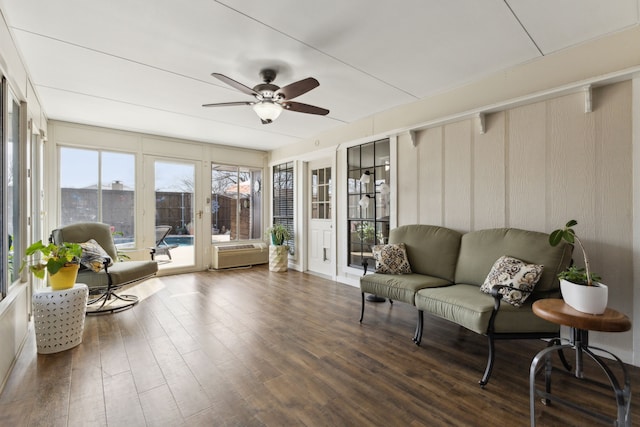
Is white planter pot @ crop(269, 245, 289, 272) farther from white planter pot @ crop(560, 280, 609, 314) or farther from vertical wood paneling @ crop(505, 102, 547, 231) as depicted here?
white planter pot @ crop(560, 280, 609, 314)

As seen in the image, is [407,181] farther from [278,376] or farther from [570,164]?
[278,376]

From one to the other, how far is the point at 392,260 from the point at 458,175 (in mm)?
1229

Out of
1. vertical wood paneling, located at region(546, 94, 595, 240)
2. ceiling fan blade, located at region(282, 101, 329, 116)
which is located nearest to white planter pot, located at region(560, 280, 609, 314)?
vertical wood paneling, located at region(546, 94, 595, 240)

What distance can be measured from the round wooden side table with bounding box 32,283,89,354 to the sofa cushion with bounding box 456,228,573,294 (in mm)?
3560

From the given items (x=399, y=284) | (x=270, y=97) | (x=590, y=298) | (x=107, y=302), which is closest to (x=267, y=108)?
(x=270, y=97)

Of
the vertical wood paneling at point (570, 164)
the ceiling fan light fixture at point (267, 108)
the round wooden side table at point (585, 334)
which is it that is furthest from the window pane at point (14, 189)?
the vertical wood paneling at point (570, 164)

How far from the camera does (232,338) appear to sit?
105 inches

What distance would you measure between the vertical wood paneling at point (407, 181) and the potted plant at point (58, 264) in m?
3.48

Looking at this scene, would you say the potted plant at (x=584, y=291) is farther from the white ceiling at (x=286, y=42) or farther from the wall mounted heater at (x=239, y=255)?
the wall mounted heater at (x=239, y=255)

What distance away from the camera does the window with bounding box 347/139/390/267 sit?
13.5 ft

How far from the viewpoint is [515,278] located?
7.26ft

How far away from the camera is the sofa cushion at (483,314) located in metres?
2.06

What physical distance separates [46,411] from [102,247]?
8.78 ft

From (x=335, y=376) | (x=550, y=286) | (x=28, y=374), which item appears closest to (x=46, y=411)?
(x=28, y=374)
